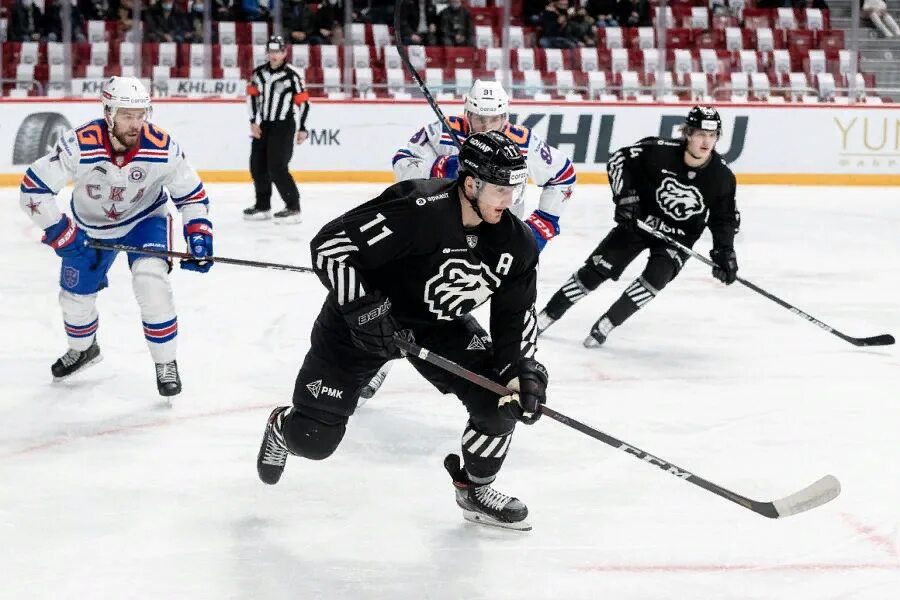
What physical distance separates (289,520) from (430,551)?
0.41 m

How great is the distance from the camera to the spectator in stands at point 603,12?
1065 cm

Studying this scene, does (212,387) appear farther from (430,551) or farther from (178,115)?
(178,115)

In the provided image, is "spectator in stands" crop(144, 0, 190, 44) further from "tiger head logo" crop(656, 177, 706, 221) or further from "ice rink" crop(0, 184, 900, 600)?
"tiger head logo" crop(656, 177, 706, 221)

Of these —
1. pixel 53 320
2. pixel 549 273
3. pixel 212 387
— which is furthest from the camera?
pixel 549 273

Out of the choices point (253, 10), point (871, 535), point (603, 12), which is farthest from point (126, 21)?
point (871, 535)

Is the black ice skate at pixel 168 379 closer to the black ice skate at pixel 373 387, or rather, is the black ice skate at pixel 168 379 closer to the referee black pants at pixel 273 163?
the black ice skate at pixel 373 387

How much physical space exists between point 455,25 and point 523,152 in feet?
19.6

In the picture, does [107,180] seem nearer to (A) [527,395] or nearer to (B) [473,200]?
(B) [473,200]

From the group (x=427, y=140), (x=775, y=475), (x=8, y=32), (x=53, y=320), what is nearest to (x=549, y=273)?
(x=427, y=140)

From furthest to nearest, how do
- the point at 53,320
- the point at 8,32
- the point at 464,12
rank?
the point at 464,12 → the point at 8,32 → the point at 53,320

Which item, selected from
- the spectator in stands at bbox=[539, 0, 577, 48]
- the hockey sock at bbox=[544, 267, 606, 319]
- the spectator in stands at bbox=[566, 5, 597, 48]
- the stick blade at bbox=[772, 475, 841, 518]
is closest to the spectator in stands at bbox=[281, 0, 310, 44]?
the spectator in stands at bbox=[539, 0, 577, 48]

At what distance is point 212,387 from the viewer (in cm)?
435

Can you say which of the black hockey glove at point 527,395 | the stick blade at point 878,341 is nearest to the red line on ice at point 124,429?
the black hockey glove at point 527,395

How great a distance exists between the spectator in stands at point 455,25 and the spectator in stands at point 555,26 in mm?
656
